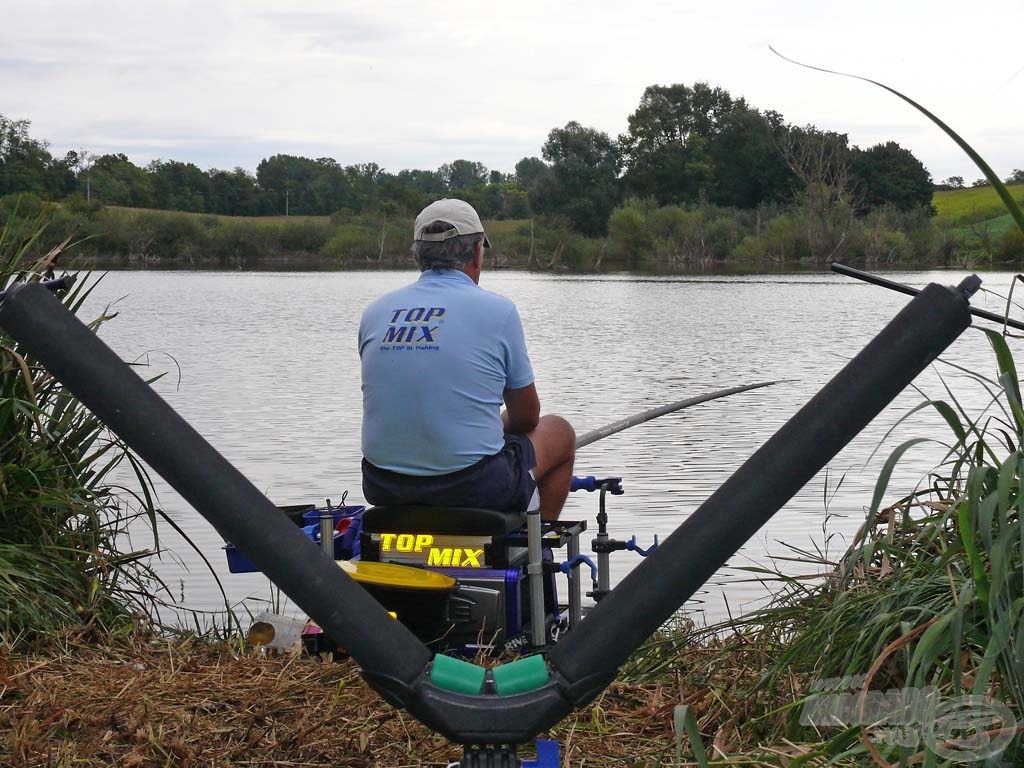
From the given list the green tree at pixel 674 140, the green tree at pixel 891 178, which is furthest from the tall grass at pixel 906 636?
the green tree at pixel 674 140

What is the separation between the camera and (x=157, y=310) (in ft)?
93.5

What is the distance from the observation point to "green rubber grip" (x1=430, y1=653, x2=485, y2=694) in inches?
64.2

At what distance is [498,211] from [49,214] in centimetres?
9095

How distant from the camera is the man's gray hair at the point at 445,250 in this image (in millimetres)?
3961

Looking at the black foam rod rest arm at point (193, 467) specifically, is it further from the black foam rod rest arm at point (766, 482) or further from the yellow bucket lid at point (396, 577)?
the yellow bucket lid at point (396, 577)

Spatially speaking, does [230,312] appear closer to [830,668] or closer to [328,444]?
[328,444]

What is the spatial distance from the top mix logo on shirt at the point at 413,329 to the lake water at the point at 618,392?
46.0 inches

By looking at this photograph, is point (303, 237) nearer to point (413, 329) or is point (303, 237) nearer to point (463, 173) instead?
point (463, 173)

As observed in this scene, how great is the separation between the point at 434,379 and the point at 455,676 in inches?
83.5

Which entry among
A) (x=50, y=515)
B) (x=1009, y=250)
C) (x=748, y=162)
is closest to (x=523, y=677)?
(x=50, y=515)

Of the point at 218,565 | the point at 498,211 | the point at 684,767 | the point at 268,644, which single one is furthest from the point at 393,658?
the point at 498,211

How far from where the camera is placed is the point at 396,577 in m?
3.05

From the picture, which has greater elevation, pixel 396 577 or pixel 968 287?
pixel 968 287

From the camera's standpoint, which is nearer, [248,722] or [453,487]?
[248,722]
